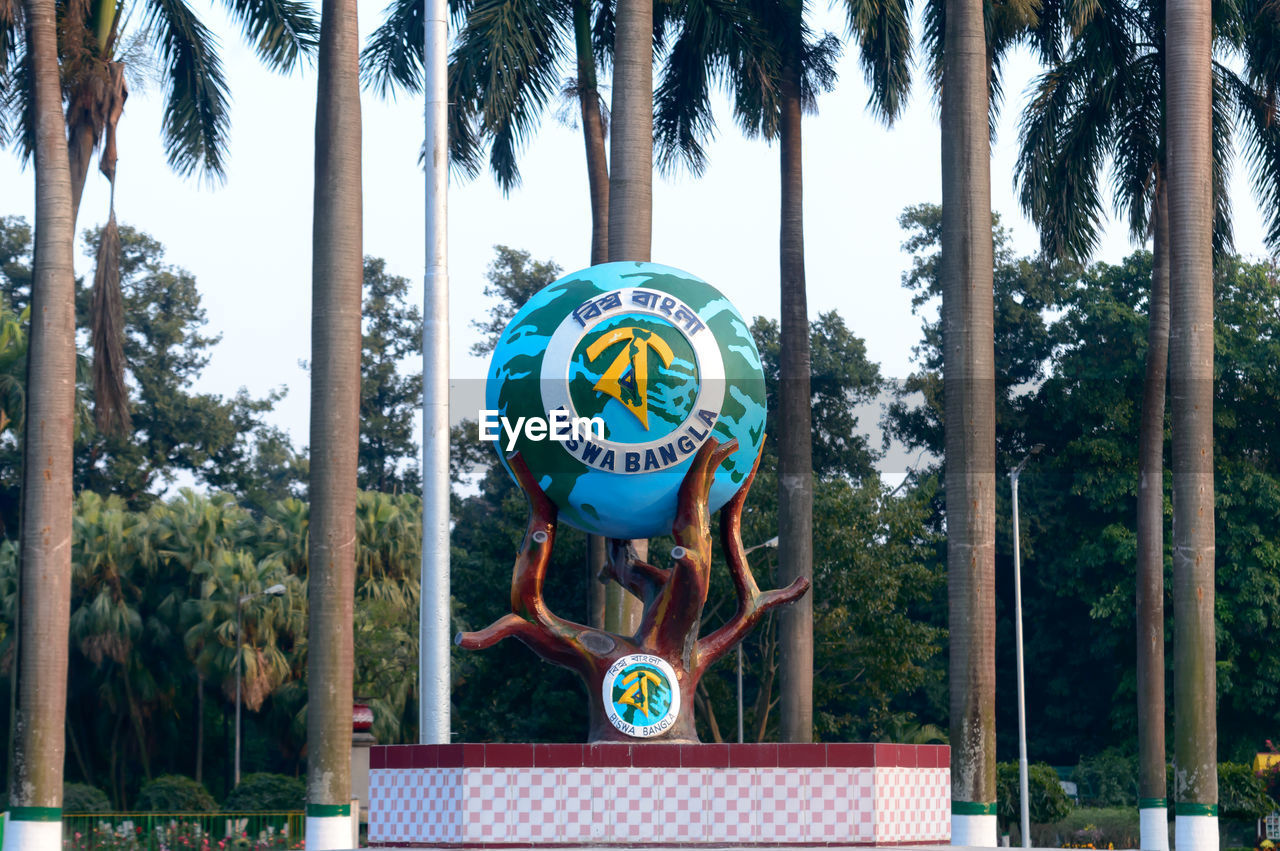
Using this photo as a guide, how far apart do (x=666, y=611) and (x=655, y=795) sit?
196 centimetres

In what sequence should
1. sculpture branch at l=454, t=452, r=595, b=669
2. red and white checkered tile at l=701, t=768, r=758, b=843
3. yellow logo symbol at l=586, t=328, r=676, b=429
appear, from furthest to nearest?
sculpture branch at l=454, t=452, r=595, b=669, yellow logo symbol at l=586, t=328, r=676, b=429, red and white checkered tile at l=701, t=768, r=758, b=843

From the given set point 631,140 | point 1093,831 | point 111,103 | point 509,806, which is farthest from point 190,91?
point 1093,831

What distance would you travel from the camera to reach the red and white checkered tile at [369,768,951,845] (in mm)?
13445

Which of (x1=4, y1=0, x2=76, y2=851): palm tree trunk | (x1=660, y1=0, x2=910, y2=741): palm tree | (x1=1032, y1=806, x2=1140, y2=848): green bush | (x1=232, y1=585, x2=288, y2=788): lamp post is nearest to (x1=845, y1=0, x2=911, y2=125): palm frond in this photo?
(x1=660, y1=0, x2=910, y2=741): palm tree

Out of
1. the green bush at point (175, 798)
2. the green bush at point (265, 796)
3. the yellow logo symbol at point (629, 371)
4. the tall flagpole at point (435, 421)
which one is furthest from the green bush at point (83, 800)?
the yellow logo symbol at point (629, 371)

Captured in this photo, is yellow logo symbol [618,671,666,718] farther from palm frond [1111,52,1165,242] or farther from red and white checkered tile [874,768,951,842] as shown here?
palm frond [1111,52,1165,242]

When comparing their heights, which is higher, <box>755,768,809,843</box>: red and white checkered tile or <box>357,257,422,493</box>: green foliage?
<box>357,257,422,493</box>: green foliage

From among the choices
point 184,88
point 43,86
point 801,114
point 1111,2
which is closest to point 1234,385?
point 1111,2

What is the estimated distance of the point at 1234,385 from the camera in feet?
153

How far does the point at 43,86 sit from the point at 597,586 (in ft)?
37.3

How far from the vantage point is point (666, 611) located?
1500cm

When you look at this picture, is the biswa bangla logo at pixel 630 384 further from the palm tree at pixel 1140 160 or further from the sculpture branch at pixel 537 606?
the palm tree at pixel 1140 160

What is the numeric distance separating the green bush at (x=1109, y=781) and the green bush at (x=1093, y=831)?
3.95 m

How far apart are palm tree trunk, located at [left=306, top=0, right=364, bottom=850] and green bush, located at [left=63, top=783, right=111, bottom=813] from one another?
26716mm
